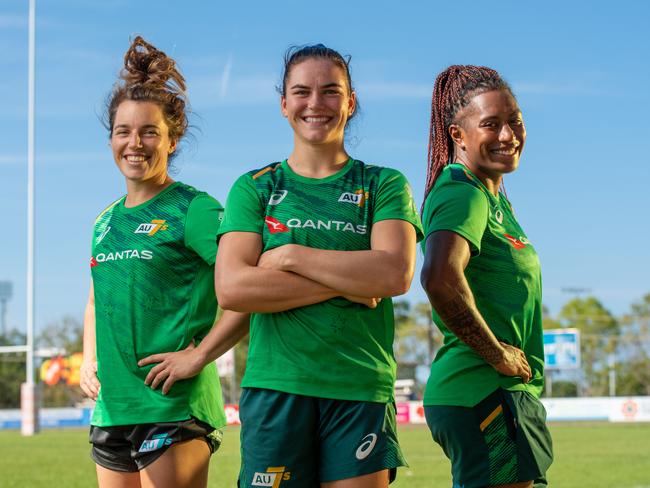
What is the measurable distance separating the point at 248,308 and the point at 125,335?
77 centimetres

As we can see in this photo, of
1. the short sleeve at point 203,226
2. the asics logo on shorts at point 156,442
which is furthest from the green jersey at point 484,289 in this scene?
the asics logo on shorts at point 156,442

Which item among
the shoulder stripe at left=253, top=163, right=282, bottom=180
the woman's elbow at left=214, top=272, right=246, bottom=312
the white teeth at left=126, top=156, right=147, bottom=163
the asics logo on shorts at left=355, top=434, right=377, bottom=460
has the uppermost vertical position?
the white teeth at left=126, top=156, right=147, bottom=163

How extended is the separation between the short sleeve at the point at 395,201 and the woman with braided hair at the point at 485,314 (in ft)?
0.28

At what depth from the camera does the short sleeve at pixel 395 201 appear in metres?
3.24

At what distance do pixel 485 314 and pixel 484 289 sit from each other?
0.08 metres

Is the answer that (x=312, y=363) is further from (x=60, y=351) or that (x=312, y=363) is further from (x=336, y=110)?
(x=60, y=351)

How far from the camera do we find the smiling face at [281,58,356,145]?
3.27 m

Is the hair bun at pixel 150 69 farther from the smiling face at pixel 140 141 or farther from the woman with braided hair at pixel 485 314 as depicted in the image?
the woman with braided hair at pixel 485 314

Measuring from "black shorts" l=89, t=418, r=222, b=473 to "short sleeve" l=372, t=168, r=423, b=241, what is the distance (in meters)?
1.07

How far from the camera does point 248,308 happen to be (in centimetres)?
317

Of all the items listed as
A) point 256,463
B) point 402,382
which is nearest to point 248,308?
point 256,463

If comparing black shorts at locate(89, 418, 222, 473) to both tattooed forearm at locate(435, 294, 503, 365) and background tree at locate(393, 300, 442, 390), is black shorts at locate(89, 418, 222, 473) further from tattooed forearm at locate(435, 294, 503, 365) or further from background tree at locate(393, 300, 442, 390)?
background tree at locate(393, 300, 442, 390)

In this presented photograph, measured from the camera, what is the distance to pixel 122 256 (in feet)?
12.5

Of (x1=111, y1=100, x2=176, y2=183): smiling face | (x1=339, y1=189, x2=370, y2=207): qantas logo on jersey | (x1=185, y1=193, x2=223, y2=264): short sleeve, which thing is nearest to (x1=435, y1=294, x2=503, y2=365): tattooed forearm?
(x1=339, y1=189, x2=370, y2=207): qantas logo on jersey
